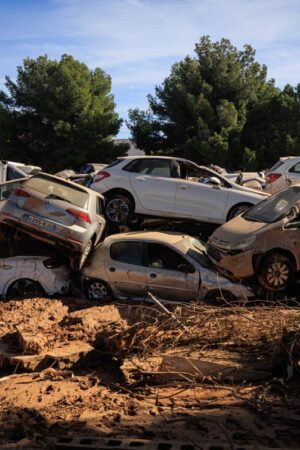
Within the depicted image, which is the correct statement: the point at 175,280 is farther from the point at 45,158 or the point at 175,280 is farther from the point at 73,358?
the point at 45,158

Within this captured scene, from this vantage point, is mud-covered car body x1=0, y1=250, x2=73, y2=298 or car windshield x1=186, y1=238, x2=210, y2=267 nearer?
car windshield x1=186, y1=238, x2=210, y2=267

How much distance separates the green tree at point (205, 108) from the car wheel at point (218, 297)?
25541 mm

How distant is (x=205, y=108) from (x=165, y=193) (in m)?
24.2

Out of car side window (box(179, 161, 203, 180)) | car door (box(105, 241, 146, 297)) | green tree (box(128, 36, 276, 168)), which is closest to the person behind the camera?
car door (box(105, 241, 146, 297))

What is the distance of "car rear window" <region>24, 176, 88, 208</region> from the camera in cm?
1095

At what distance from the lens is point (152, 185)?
504 inches

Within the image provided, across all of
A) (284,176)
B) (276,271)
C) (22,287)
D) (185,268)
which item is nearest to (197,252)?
(185,268)

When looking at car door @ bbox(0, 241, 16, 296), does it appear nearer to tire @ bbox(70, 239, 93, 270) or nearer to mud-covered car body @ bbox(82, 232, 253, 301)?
A: tire @ bbox(70, 239, 93, 270)

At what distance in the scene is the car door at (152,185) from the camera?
12.8m

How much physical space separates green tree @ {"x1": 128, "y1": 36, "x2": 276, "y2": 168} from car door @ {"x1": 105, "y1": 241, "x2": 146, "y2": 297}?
24964mm

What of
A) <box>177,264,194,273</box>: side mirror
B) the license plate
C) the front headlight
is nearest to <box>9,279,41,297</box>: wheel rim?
the license plate

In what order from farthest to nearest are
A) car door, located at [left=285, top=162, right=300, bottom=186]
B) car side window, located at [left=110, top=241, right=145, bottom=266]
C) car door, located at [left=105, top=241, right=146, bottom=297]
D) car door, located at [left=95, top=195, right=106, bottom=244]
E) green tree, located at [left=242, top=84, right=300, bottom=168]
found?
1. green tree, located at [left=242, top=84, right=300, bottom=168]
2. car door, located at [left=285, top=162, right=300, bottom=186]
3. car door, located at [left=95, top=195, right=106, bottom=244]
4. car side window, located at [left=110, top=241, right=145, bottom=266]
5. car door, located at [left=105, top=241, right=146, bottom=297]

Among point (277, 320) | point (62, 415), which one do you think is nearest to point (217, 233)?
point (277, 320)

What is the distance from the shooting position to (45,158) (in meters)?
39.5
